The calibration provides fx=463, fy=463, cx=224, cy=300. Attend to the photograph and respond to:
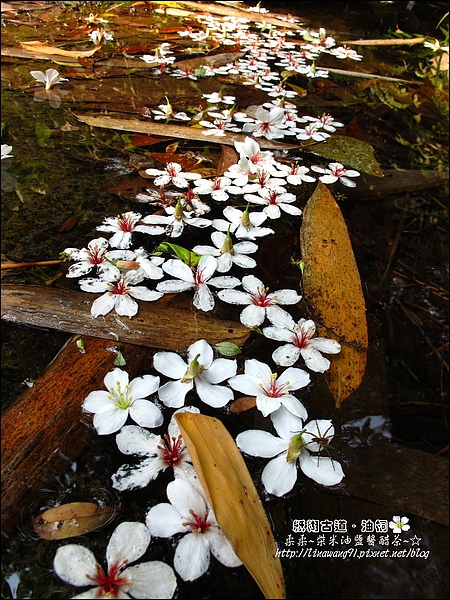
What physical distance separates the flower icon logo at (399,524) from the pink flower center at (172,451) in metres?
0.47

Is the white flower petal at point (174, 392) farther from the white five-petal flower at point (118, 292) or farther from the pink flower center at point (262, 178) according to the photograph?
the pink flower center at point (262, 178)

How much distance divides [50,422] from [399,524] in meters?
0.78

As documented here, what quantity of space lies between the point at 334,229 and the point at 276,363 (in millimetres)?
671

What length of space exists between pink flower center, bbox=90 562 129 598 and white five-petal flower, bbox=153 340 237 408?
1.23 feet

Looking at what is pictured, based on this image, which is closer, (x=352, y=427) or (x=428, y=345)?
(x=352, y=427)

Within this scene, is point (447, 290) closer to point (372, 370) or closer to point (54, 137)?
point (372, 370)

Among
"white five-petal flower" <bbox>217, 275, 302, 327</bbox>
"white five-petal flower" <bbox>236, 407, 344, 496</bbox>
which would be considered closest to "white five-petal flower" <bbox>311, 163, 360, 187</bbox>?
"white five-petal flower" <bbox>217, 275, 302, 327</bbox>

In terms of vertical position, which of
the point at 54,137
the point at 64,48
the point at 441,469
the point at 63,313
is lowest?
the point at 441,469

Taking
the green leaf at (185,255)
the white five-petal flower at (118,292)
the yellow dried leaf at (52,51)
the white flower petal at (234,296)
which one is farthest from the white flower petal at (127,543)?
the yellow dried leaf at (52,51)

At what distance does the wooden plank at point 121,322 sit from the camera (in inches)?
49.6

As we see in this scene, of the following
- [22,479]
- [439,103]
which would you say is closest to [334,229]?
[22,479]

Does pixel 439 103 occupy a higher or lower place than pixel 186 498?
higher

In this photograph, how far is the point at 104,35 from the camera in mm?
3697

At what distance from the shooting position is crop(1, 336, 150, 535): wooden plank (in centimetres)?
91
